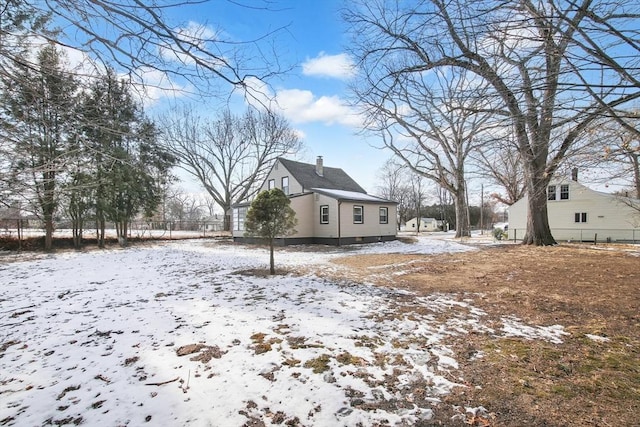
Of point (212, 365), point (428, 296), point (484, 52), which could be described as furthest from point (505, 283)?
point (212, 365)

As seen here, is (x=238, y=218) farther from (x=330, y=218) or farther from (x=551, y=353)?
(x=551, y=353)

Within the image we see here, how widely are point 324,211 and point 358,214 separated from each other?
219 cm

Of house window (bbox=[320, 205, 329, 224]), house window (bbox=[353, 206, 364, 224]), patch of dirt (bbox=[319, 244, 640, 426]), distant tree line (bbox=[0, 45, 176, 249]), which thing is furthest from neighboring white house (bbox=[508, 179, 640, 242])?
distant tree line (bbox=[0, 45, 176, 249])

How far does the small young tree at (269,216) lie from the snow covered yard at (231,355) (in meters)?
2.43

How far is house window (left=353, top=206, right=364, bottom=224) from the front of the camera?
60.3 feet

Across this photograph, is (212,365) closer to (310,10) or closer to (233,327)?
(233,327)

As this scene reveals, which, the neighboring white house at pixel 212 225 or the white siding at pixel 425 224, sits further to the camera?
the white siding at pixel 425 224

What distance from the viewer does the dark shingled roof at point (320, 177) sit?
2020 centimetres

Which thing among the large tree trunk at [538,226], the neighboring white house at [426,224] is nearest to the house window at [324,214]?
the large tree trunk at [538,226]

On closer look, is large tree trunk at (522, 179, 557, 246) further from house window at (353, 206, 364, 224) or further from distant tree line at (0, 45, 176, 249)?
distant tree line at (0, 45, 176, 249)

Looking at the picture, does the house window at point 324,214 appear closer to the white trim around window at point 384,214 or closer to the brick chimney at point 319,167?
the white trim around window at point 384,214

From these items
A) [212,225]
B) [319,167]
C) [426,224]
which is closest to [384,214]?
[319,167]

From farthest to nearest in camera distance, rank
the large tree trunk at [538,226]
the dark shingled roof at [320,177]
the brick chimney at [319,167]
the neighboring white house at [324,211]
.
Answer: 1. the brick chimney at [319,167]
2. the dark shingled roof at [320,177]
3. the neighboring white house at [324,211]
4. the large tree trunk at [538,226]

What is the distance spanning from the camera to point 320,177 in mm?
22156
